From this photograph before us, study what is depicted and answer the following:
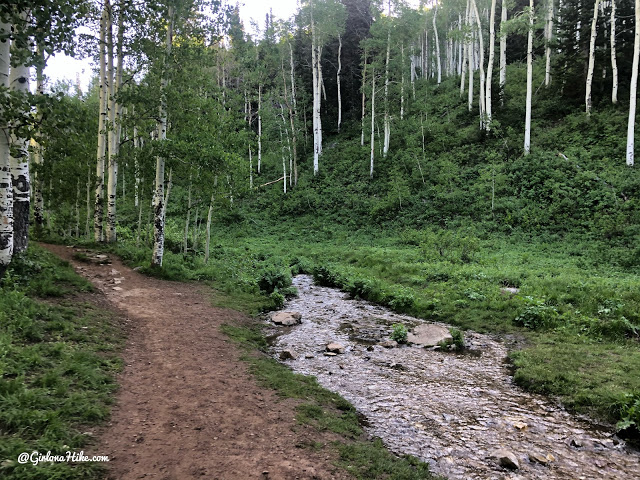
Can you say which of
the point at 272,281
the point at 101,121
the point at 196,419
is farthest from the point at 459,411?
the point at 101,121

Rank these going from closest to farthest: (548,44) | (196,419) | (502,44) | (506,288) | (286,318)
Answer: (196,419), (286,318), (506,288), (502,44), (548,44)

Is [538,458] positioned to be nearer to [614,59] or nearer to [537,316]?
[537,316]

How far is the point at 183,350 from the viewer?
7895mm

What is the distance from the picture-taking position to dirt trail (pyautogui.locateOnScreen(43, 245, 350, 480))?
4.15 m

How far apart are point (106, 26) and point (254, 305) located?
→ 14.9 meters

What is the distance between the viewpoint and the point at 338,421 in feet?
19.0

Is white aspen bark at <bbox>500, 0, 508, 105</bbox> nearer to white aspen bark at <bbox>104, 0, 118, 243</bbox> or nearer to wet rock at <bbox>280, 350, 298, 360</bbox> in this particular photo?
white aspen bark at <bbox>104, 0, 118, 243</bbox>

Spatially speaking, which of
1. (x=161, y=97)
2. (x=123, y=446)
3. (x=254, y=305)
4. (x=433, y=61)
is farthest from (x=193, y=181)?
(x=433, y=61)

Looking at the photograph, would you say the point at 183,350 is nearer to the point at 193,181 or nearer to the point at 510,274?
the point at 193,181

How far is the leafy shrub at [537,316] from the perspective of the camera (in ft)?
35.0

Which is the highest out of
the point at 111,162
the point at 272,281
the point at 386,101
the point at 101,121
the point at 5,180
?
the point at 386,101

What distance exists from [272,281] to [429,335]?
8.17 meters

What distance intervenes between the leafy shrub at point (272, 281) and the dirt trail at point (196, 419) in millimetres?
6798

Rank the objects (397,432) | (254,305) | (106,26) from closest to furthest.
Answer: (397,432) → (254,305) → (106,26)
